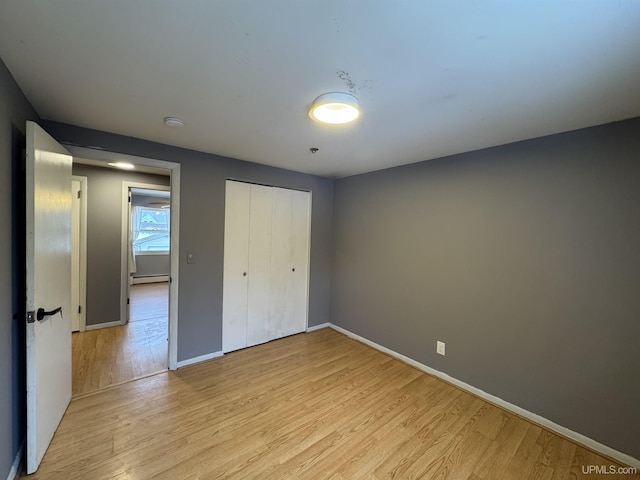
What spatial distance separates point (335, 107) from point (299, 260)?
243 centimetres

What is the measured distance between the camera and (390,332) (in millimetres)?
3256

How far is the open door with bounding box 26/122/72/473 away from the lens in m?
1.51

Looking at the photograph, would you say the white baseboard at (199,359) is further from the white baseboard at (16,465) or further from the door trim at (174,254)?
the white baseboard at (16,465)

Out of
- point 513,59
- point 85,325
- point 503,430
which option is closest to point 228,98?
point 513,59

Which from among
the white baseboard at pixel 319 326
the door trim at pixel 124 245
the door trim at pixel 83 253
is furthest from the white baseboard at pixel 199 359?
the door trim at pixel 83 253

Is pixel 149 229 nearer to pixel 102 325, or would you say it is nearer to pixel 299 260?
pixel 102 325

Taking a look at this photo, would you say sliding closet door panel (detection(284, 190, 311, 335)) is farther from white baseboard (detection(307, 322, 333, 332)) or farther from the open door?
the open door

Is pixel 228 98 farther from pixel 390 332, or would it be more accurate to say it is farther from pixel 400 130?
pixel 390 332

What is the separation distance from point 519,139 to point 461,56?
4.62 ft

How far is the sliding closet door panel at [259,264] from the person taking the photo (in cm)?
332

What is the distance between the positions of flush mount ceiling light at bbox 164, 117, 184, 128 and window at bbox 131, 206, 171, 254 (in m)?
6.01

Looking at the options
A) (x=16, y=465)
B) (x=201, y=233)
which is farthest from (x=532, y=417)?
(x=16, y=465)

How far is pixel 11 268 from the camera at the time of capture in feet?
4.99

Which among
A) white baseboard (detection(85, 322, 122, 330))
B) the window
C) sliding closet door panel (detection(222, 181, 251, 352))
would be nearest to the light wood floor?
sliding closet door panel (detection(222, 181, 251, 352))
